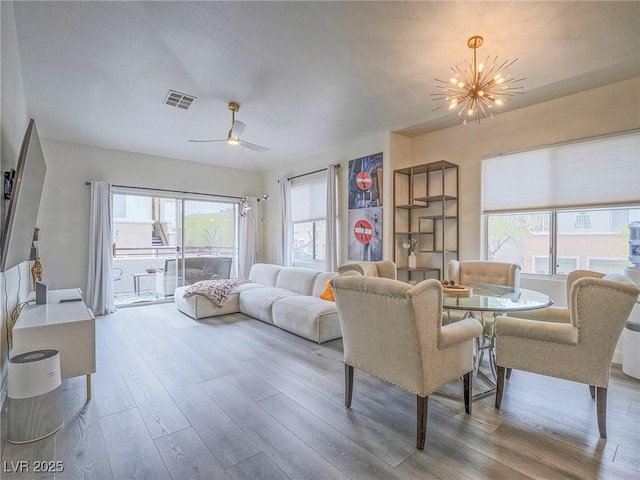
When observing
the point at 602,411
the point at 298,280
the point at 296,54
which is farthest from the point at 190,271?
the point at 602,411

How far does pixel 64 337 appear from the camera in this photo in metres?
2.38

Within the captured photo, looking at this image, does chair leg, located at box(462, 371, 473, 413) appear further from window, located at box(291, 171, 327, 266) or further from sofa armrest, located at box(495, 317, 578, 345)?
window, located at box(291, 171, 327, 266)

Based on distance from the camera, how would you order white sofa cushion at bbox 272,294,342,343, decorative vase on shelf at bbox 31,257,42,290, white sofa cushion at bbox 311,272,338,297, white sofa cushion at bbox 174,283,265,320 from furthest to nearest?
1. white sofa cushion at bbox 174,283,265,320
2. white sofa cushion at bbox 311,272,338,297
3. decorative vase on shelf at bbox 31,257,42,290
4. white sofa cushion at bbox 272,294,342,343

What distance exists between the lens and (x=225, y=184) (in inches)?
267

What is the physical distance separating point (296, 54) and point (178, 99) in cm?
161

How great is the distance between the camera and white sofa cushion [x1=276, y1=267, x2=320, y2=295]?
4.92m

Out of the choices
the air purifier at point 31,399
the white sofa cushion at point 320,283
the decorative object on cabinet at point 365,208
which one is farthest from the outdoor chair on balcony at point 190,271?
the air purifier at point 31,399

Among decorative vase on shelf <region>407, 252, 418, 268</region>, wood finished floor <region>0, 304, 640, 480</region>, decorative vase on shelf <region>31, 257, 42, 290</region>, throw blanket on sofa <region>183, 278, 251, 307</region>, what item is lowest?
wood finished floor <region>0, 304, 640, 480</region>

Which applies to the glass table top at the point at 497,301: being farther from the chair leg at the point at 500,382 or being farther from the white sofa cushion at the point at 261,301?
the white sofa cushion at the point at 261,301

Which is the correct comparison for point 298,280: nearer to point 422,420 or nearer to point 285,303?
point 285,303

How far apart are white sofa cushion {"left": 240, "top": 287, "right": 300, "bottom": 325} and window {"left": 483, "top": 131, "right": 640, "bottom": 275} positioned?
2960mm

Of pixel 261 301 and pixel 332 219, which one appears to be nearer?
pixel 261 301

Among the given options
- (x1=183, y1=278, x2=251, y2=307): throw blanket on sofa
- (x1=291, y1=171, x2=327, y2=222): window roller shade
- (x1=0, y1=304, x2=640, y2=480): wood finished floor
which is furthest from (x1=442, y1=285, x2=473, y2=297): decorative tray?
(x1=183, y1=278, x2=251, y2=307): throw blanket on sofa

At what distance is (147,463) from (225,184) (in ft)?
18.6
